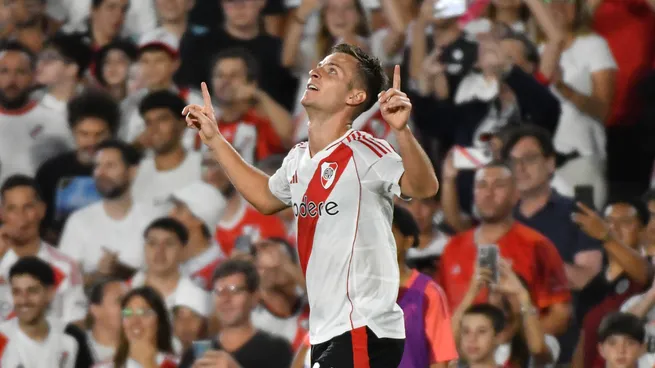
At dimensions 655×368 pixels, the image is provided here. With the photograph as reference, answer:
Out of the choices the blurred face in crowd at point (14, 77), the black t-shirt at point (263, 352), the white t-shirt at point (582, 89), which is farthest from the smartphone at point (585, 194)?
the blurred face in crowd at point (14, 77)

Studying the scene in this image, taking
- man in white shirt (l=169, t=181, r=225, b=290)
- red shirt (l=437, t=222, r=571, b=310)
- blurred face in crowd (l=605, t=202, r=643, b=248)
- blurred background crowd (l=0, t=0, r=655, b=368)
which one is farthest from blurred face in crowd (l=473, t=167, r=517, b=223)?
man in white shirt (l=169, t=181, r=225, b=290)

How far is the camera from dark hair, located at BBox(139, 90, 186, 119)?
7.70 metres

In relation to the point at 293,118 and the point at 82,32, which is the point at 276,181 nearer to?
the point at 293,118

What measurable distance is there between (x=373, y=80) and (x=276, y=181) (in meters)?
0.47

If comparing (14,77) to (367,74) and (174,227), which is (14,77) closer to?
(174,227)

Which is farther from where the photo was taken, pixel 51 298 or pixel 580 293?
pixel 51 298

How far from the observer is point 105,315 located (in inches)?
271

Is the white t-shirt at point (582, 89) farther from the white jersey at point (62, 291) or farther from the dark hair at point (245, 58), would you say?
the white jersey at point (62, 291)

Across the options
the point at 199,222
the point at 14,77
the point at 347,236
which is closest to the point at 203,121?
the point at 347,236

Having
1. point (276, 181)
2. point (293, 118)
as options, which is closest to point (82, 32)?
point (293, 118)

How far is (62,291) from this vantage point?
23.3 ft

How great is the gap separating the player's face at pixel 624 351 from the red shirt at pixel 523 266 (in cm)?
45

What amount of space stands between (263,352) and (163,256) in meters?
1.11

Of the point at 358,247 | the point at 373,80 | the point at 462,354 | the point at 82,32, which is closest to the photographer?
the point at 358,247
